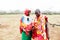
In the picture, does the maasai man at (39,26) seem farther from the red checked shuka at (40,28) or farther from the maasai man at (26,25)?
the maasai man at (26,25)

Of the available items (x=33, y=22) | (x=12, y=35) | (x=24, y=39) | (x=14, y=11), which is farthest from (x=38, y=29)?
(x=14, y=11)

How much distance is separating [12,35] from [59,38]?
2.43m

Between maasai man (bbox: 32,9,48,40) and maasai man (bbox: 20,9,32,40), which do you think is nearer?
maasai man (bbox: 32,9,48,40)

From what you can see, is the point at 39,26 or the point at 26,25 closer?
the point at 39,26

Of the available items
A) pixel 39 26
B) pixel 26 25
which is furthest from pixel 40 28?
pixel 26 25

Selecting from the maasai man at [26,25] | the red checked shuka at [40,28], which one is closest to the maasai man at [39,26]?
the red checked shuka at [40,28]

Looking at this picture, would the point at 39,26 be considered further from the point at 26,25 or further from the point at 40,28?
the point at 26,25

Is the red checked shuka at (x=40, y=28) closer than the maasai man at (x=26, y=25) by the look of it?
Yes

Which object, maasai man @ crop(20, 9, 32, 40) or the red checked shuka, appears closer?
the red checked shuka

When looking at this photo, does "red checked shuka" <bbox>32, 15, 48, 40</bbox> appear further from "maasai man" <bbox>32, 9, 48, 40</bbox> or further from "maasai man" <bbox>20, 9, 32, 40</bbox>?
"maasai man" <bbox>20, 9, 32, 40</bbox>

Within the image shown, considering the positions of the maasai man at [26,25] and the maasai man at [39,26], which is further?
the maasai man at [26,25]

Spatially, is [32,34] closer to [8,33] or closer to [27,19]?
[27,19]

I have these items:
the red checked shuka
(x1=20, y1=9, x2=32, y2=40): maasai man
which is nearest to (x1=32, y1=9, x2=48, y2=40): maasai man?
the red checked shuka

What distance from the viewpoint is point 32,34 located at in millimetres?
6414
